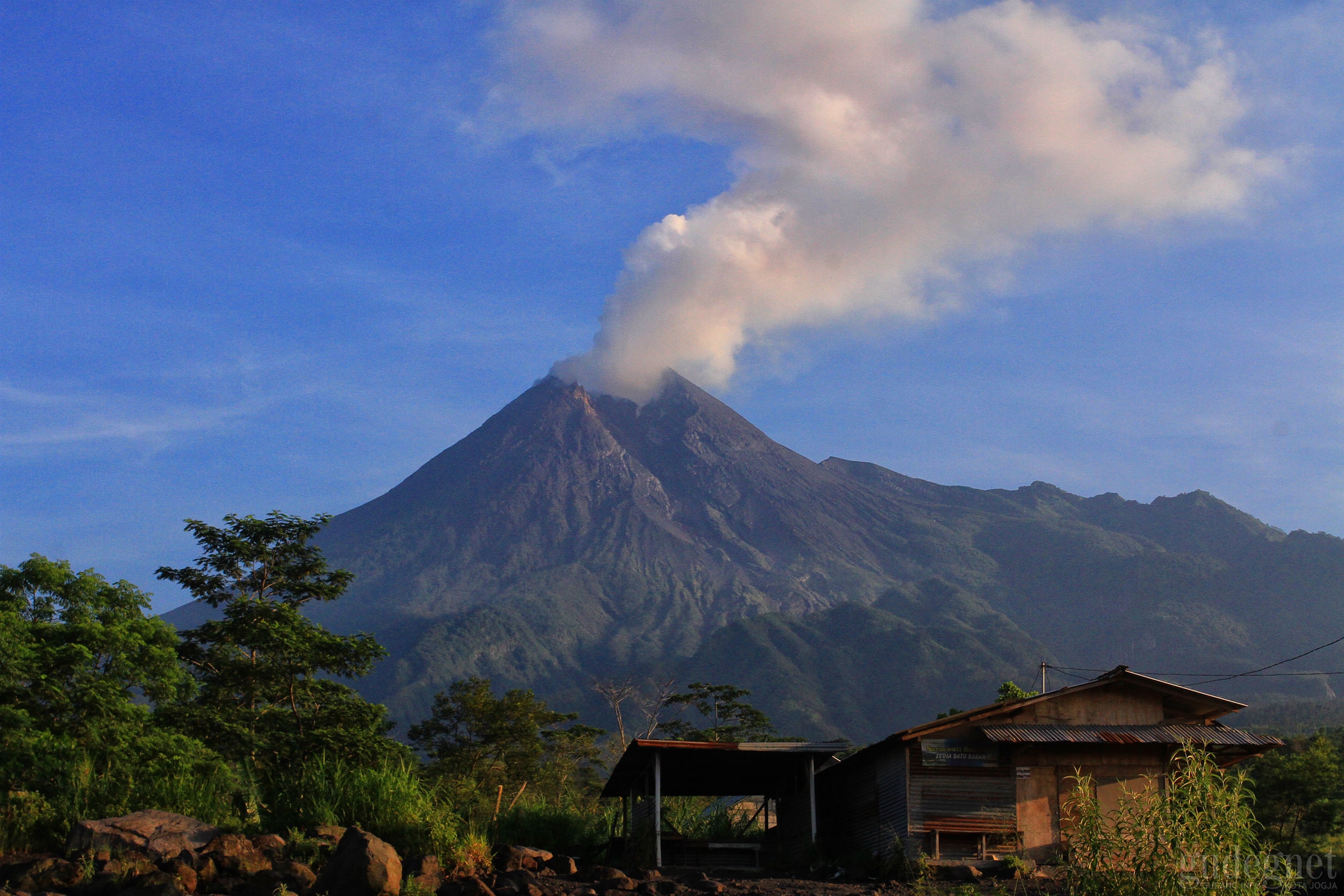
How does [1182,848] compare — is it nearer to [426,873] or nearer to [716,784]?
[426,873]

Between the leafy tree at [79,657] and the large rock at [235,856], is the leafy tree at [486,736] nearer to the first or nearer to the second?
the leafy tree at [79,657]

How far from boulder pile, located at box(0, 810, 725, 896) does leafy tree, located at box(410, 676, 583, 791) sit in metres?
28.3

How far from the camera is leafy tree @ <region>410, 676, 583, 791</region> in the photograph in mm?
43344

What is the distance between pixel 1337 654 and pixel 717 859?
18794cm

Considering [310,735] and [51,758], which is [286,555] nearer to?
[310,735]

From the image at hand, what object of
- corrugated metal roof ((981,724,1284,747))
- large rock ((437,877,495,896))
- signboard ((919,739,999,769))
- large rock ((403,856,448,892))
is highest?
corrugated metal roof ((981,724,1284,747))

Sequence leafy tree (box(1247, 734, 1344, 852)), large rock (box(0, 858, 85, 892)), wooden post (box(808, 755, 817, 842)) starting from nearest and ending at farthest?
large rock (box(0, 858, 85, 892)), wooden post (box(808, 755, 817, 842)), leafy tree (box(1247, 734, 1344, 852))

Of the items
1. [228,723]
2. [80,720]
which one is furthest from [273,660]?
[80,720]

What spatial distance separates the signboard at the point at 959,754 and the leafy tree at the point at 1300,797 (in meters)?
14.0

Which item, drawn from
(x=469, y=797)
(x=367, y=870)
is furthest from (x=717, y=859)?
(x=367, y=870)

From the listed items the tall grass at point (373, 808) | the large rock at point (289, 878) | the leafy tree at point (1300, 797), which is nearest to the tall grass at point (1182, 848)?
the large rock at point (289, 878)

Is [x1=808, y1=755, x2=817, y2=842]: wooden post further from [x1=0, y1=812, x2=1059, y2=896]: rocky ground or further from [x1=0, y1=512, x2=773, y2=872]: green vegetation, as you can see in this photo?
[x1=0, y1=812, x2=1059, y2=896]: rocky ground

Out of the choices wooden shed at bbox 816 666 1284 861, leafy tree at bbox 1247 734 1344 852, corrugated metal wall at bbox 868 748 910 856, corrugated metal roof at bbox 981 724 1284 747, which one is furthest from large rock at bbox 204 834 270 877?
leafy tree at bbox 1247 734 1344 852

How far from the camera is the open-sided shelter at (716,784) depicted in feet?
71.1
